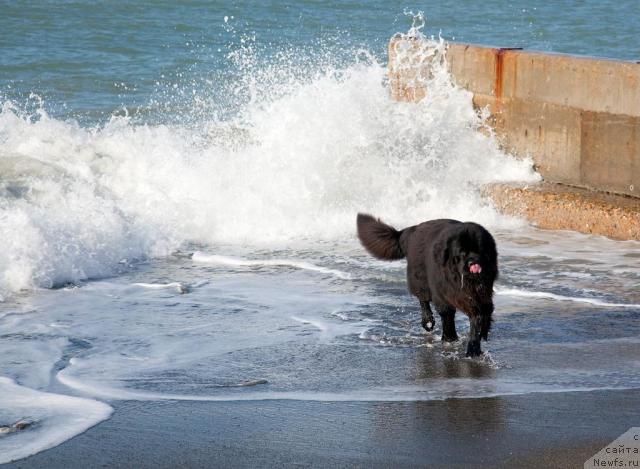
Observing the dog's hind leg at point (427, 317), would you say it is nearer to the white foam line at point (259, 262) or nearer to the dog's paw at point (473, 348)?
the dog's paw at point (473, 348)

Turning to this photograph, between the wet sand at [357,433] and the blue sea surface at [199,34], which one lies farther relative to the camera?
the blue sea surface at [199,34]

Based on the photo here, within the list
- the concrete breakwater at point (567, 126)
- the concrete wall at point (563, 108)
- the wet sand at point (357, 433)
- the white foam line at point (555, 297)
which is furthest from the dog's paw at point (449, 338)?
the concrete wall at point (563, 108)

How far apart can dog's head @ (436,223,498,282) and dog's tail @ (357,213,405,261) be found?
3.31 ft

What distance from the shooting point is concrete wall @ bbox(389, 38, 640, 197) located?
10.2 m

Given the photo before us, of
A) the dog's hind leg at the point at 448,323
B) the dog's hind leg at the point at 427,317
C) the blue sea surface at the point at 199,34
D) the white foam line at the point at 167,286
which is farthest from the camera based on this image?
the blue sea surface at the point at 199,34

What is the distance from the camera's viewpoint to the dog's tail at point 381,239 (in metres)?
7.59

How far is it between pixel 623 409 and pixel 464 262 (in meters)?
1.35

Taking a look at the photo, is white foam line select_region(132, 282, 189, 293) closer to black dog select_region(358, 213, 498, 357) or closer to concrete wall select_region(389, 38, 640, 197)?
black dog select_region(358, 213, 498, 357)

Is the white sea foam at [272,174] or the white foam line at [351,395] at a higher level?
the white sea foam at [272,174]

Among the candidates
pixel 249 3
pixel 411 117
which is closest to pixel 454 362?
pixel 411 117

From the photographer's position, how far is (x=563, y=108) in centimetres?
1079

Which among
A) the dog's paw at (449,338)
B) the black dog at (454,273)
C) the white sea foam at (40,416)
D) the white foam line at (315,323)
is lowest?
the white sea foam at (40,416)

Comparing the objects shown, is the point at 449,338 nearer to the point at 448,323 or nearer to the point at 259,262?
the point at 448,323

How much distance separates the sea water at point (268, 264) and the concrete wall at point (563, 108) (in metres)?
0.27
